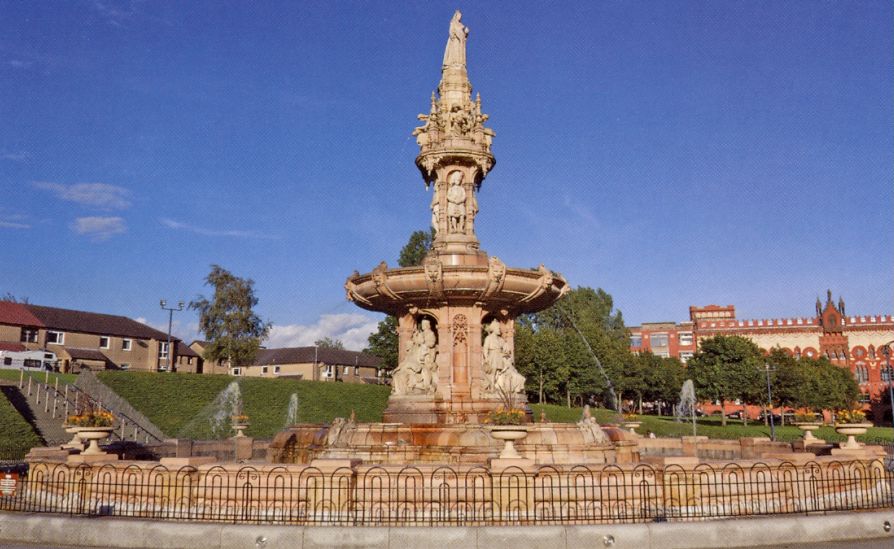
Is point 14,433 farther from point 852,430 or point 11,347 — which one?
point 852,430

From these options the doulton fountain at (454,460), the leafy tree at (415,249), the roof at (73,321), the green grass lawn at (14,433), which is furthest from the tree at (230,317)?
the doulton fountain at (454,460)

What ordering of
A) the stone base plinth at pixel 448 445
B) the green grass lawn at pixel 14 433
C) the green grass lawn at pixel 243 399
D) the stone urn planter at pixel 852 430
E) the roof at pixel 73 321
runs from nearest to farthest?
the stone base plinth at pixel 448 445, the stone urn planter at pixel 852 430, the green grass lawn at pixel 14 433, the green grass lawn at pixel 243 399, the roof at pixel 73 321

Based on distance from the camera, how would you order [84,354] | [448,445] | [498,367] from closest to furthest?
1. [448,445]
2. [498,367]
3. [84,354]

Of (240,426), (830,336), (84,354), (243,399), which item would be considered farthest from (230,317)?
(830,336)

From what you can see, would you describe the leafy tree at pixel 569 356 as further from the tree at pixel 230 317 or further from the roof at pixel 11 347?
the roof at pixel 11 347

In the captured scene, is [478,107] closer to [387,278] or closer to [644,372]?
[387,278]

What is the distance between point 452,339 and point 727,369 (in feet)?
228

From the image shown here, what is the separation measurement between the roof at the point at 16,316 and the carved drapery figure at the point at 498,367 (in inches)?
2380

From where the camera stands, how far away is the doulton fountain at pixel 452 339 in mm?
16125

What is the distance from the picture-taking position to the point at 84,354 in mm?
67125

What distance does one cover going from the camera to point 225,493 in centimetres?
1306

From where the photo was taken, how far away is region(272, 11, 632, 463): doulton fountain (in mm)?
16125

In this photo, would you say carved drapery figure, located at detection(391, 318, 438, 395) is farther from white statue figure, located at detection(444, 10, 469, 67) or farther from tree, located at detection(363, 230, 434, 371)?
tree, located at detection(363, 230, 434, 371)

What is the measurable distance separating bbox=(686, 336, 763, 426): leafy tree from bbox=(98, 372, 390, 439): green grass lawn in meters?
44.0
